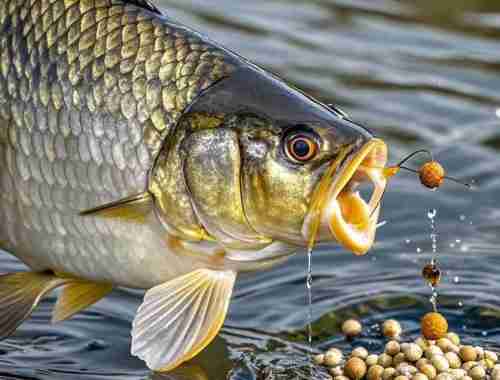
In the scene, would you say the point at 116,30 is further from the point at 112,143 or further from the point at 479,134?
the point at 479,134

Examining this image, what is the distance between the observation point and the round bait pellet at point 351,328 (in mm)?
5426

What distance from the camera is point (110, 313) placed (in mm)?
5570

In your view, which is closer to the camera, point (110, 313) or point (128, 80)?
point (128, 80)

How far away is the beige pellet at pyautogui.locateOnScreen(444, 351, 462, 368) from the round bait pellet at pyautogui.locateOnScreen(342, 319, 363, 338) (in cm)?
45

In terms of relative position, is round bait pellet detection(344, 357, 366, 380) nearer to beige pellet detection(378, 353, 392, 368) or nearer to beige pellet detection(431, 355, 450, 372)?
beige pellet detection(378, 353, 392, 368)

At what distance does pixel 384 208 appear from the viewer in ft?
22.1

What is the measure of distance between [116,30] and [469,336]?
6.64ft

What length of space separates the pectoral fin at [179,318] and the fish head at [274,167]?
180 mm

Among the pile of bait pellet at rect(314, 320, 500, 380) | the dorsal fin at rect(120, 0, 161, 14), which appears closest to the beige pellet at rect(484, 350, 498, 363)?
the pile of bait pellet at rect(314, 320, 500, 380)

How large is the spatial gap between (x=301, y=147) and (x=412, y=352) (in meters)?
1.38

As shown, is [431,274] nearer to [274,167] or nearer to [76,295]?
[274,167]

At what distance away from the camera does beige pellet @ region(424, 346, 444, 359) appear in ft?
16.7

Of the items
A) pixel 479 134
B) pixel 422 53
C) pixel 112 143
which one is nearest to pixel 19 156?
pixel 112 143

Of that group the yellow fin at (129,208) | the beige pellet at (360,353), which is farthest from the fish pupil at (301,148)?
the beige pellet at (360,353)
